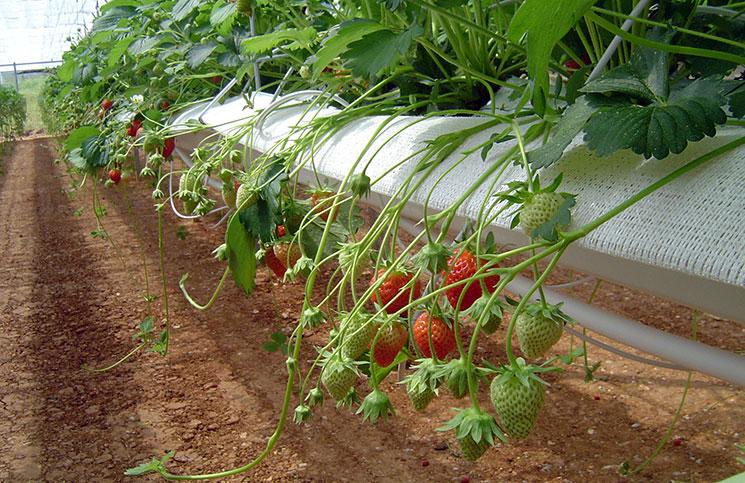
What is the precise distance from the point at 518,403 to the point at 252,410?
1796 mm

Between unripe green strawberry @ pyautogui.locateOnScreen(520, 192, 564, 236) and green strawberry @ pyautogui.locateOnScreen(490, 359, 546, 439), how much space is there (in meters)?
0.09

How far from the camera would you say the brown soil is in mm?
1852

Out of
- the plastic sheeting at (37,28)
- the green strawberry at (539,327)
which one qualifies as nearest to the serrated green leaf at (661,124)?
the green strawberry at (539,327)

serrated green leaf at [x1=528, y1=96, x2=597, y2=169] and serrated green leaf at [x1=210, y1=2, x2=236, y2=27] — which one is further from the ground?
serrated green leaf at [x1=528, y1=96, x2=597, y2=169]

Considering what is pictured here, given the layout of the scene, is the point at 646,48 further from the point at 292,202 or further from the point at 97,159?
the point at 97,159

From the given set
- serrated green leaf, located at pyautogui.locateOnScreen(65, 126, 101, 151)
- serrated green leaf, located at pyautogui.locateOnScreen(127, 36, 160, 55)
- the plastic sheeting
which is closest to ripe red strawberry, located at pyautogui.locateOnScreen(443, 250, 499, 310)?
serrated green leaf, located at pyautogui.locateOnScreen(127, 36, 160, 55)

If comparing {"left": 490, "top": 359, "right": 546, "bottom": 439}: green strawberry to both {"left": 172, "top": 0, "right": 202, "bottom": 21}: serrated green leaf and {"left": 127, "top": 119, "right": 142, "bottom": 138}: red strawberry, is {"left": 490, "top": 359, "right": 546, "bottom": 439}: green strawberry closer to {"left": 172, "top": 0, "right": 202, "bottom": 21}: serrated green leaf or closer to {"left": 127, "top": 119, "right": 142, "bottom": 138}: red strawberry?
{"left": 172, "top": 0, "right": 202, "bottom": 21}: serrated green leaf

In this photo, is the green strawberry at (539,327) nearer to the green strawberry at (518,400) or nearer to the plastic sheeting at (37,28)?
the green strawberry at (518,400)

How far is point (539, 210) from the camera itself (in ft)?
1.65

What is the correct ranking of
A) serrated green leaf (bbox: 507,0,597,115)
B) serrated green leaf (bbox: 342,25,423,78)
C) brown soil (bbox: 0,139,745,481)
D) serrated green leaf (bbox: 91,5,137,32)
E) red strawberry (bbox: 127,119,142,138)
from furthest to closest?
serrated green leaf (bbox: 91,5,137,32), red strawberry (bbox: 127,119,142,138), brown soil (bbox: 0,139,745,481), serrated green leaf (bbox: 342,25,423,78), serrated green leaf (bbox: 507,0,597,115)

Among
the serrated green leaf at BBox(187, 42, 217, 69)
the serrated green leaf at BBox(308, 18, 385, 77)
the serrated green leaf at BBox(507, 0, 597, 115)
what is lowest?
the serrated green leaf at BBox(187, 42, 217, 69)

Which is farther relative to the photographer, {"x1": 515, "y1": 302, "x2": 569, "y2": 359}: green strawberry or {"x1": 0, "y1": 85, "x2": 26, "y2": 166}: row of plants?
{"x1": 0, "y1": 85, "x2": 26, "y2": 166}: row of plants

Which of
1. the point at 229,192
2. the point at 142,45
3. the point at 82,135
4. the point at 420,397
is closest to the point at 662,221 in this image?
the point at 420,397

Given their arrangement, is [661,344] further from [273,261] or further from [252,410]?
[252,410]
